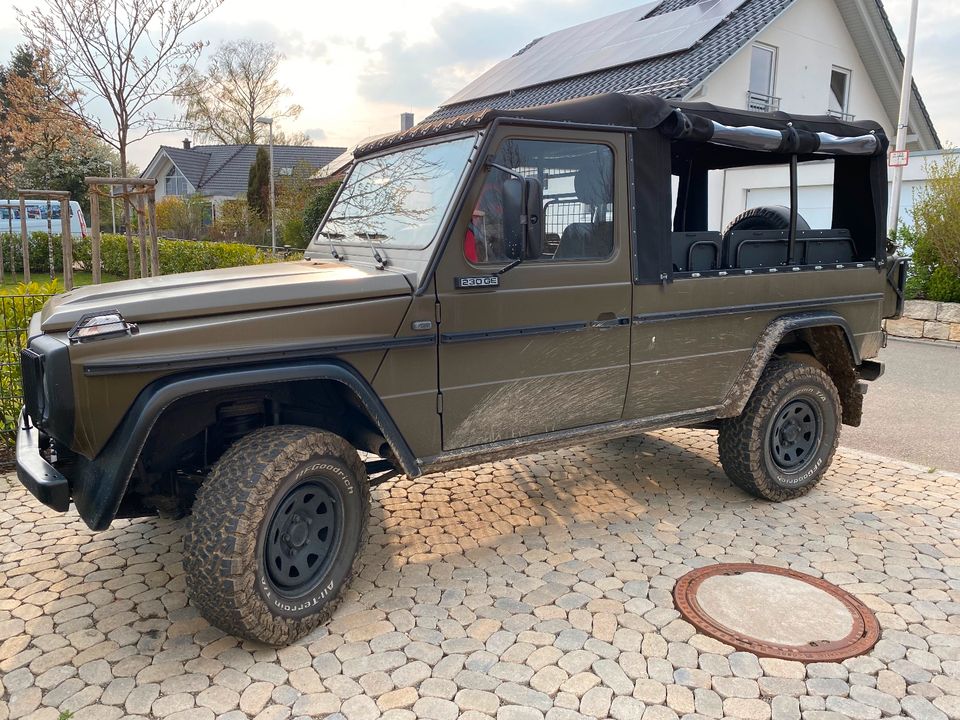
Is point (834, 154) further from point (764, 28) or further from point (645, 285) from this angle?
point (764, 28)

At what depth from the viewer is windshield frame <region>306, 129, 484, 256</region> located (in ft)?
10.9

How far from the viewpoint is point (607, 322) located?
386 cm

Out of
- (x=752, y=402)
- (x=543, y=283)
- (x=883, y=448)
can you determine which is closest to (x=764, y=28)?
(x=883, y=448)

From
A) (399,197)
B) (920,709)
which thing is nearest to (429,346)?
(399,197)

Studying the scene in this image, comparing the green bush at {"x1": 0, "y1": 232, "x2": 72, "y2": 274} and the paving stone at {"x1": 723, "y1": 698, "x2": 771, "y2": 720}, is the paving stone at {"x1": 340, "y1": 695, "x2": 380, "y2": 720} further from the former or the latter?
the green bush at {"x1": 0, "y1": 232, "x2": 72, "y2": 274}

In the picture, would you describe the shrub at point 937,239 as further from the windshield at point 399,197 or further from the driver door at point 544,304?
the windshield at point 399,197

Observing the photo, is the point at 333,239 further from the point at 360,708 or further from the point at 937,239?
the point at 937,239

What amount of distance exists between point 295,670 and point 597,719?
48.4 inches

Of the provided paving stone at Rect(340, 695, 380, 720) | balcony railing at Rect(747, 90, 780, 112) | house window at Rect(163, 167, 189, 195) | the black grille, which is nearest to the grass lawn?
the black grille

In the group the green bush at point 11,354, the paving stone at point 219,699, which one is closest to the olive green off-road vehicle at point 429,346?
the paving stone at point 219,699

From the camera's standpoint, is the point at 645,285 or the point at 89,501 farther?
the point at 645,285

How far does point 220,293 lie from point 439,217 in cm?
105

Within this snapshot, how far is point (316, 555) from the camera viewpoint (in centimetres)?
328

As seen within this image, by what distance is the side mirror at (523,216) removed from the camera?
314cm
